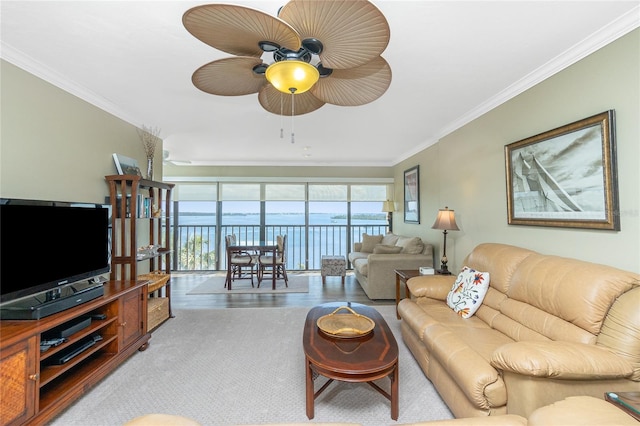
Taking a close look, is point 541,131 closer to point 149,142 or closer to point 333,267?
point 333,267

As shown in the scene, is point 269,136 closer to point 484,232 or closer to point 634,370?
point 484,232

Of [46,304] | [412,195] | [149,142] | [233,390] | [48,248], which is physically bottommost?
[233,390]

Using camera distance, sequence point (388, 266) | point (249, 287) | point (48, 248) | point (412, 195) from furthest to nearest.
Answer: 1. point (412, 195)
2. point (249, 287)
3. point (388, 266)
4. point (48, 248)

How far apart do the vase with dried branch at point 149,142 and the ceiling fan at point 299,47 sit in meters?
2.29

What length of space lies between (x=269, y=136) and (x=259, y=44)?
2.95 m

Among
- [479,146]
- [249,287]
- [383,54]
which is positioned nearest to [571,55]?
[479,146]

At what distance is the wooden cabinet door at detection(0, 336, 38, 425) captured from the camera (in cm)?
Result: 140

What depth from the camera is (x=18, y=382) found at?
4.83 ft

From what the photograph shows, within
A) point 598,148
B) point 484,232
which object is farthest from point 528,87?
point 484,232

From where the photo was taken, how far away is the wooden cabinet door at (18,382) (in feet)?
4.60

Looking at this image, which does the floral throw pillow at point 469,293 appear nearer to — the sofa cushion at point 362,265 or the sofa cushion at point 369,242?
Answer: the sofa cushion at point 362,265

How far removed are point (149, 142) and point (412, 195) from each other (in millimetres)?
4366

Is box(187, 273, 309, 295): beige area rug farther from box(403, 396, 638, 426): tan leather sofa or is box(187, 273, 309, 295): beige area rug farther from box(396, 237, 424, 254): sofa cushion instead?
box(403, 396, 638, 426): tan leather sofa

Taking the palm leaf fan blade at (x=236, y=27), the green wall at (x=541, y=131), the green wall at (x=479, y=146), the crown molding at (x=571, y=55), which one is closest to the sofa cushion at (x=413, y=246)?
the green wall at (x=541, y=131)
